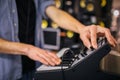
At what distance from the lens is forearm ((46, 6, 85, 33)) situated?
1326 millimetres

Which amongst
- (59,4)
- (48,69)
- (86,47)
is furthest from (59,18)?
(59,4)

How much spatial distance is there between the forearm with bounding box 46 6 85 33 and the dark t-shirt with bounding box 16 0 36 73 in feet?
0.42

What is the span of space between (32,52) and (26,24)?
13.4 inches

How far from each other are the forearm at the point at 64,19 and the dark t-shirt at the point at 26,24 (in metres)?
0.13

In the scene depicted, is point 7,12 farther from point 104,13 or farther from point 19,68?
point 104,13

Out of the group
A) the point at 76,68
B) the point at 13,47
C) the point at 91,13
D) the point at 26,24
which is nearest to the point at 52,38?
the point at 91,13

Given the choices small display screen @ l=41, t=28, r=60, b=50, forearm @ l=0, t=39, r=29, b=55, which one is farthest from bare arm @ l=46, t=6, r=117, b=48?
small display screen @ l=41, t=28, r=60, b=50

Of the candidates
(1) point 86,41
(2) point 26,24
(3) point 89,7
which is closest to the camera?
(1) point 86,41

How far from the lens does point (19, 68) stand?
1.27 meters

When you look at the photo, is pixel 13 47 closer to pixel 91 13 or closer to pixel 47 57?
pixel 47 57

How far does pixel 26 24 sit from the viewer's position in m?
1.31

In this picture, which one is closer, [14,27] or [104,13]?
[14,27]

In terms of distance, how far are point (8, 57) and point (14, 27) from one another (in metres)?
0.14

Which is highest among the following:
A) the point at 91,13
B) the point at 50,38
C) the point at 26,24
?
the point at 26,24
